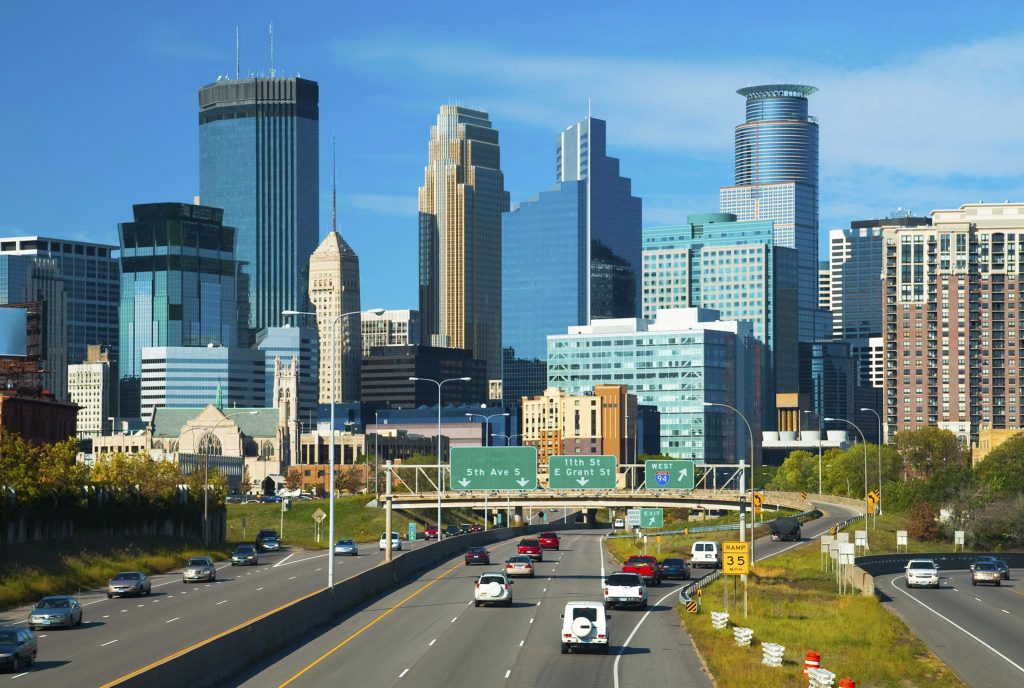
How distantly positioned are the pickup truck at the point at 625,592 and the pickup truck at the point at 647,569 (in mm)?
14371

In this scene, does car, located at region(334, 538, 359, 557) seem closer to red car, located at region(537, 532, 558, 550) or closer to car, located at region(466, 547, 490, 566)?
red car, located at region(537, 532, 558, 550)

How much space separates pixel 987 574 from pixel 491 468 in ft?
94.9

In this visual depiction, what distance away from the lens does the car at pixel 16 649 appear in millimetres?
43094

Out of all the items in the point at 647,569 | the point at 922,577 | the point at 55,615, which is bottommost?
the point at 922,577

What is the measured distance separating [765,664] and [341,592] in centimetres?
2158

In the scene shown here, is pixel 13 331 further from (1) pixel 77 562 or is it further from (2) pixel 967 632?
(2) pixel 967 632

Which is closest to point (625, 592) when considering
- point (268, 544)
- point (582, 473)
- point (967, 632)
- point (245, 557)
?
point (967, 632)

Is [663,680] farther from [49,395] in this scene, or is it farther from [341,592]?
[49,395]

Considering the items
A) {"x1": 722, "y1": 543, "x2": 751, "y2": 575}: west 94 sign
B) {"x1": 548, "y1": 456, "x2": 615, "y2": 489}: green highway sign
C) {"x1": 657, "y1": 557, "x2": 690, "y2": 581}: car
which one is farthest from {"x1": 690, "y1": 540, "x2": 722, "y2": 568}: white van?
{"x1": 722, "y1": 543, "x2": 751, "y2": 575}: west 94 sign

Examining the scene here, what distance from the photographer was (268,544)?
12131 cm

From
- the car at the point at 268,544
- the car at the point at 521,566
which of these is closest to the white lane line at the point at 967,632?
the car at the point at 521,566

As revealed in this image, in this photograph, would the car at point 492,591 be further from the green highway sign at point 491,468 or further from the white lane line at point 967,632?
the green highway sign at point 491,468

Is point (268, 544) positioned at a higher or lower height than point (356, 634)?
lower

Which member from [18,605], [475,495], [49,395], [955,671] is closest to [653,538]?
[475,495]
